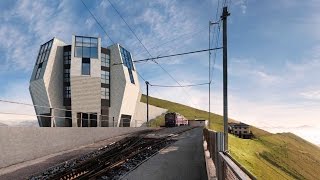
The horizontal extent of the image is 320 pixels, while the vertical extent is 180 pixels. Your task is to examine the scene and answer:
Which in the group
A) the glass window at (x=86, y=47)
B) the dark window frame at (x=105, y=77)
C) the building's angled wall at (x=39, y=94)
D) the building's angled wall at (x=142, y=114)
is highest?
the glass window at (x=86, y=47)

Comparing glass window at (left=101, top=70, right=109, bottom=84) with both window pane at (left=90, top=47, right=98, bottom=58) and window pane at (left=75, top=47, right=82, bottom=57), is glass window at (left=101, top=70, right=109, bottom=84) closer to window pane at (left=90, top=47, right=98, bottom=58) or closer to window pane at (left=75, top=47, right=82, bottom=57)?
window pane at (left=90, top=47, right=98, bottom=58)

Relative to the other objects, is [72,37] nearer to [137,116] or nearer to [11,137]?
[137,116]

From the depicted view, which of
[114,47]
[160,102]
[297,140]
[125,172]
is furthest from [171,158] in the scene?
[297,140]

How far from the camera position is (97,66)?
185ft

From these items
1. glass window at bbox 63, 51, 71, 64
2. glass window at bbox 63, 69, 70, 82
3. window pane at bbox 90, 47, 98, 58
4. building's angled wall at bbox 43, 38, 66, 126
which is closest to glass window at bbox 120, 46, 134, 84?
window pane at bbox 90, 47, 98, 58

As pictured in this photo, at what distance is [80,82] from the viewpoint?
5497 centimetres

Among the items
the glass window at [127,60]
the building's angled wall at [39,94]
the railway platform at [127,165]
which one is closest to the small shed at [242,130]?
the glass window at [127,60]

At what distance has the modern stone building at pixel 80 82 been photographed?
54.8m

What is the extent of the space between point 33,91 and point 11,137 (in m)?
41.7

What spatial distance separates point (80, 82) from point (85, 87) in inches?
44.9

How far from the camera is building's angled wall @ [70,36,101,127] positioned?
54.8 meters

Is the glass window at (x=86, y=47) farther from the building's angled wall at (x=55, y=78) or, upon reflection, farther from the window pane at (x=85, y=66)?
the building's angled wall at (x=55, y=78)

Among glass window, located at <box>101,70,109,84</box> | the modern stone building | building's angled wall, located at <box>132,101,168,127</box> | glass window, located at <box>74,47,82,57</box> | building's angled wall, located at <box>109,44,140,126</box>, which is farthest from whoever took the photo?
building's angled wall, located at <box>132,101,168,127</box>

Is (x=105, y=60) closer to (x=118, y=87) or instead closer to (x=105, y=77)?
(x=105, y=77)
